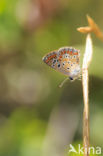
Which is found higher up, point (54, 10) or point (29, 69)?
point (54, 10)

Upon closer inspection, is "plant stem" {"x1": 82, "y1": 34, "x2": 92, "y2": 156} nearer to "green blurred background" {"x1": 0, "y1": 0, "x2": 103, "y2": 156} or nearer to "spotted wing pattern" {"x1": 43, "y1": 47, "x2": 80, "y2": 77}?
"spotted wing pattern" {"x1": 43, "y1": 47, "x2": 80, "y2": 77}

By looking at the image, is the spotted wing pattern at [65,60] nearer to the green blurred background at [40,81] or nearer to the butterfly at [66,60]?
the butterfly at [66,60]

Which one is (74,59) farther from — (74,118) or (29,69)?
(29,69)

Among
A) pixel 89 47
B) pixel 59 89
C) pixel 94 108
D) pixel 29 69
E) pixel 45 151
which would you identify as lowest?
pixel 45 151

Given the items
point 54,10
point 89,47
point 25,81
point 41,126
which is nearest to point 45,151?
point 41,126

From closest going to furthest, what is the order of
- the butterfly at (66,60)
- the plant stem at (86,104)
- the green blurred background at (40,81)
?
the plant stem at (86,104) → the butterfly at (66,60) → the green blurred background at (40,81)

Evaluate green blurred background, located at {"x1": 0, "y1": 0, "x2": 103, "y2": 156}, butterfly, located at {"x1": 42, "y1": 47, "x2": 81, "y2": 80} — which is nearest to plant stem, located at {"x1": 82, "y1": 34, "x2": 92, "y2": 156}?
butterfly, located at {"x1": 42, "y1": 47, "x2": 81, "y2": 80}

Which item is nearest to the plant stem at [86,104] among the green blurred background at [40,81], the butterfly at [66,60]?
the butterfly at [66,60]
